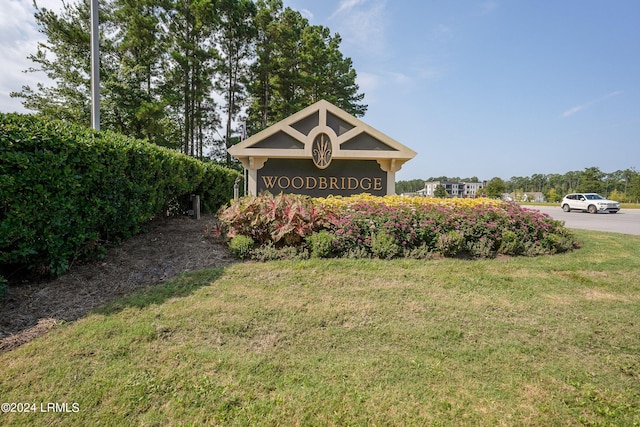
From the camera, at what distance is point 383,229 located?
5.48m

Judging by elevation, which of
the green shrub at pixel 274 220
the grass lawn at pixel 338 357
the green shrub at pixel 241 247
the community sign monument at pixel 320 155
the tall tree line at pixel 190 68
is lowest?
the grass lawn at pixel 338 357

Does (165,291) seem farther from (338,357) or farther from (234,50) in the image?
(234,50)

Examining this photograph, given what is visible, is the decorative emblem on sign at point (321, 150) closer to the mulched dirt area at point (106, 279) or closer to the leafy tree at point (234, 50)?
the mulched dirt area at point (106, 279)

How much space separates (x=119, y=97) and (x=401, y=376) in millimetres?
19692

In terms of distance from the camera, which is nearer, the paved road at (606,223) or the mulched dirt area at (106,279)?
the mulched dirt area at (106,279)


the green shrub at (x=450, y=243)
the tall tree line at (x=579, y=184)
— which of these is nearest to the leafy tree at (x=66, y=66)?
the green shrub at (x=450, y=243)

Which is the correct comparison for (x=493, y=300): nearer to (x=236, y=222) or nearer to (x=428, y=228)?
(x=428, y=228)

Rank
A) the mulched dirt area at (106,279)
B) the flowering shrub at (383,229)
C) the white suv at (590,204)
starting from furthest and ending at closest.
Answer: the white suv at (590,204) < the flowering shrub at (383,229) < the mulched dirt area at (106,279)

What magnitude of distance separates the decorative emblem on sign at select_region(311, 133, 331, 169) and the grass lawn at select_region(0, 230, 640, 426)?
507 centimetres

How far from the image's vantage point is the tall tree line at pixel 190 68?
56.2 ft

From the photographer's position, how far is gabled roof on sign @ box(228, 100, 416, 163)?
8.52 meters

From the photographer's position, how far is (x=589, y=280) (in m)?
4.52

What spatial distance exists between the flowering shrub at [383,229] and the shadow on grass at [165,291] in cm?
133

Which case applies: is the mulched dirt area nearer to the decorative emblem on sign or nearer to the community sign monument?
the community sign monument
